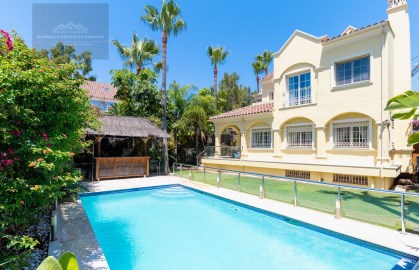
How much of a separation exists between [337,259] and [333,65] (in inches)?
514

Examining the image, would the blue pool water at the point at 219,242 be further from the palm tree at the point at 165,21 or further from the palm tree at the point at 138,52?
the palm tree at the point at 138,52

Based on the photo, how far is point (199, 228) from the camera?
8719 millimetres

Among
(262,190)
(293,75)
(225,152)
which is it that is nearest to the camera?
(262,190)

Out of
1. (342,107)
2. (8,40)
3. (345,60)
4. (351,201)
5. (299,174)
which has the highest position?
(345,60)

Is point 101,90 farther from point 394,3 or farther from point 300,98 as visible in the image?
point 394,3

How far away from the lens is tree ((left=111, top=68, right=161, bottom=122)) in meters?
24.6

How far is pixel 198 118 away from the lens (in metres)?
24.6

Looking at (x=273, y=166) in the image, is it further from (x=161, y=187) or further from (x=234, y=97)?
(x=234, y=97)

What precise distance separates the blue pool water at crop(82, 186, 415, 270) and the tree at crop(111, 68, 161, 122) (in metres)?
15.3

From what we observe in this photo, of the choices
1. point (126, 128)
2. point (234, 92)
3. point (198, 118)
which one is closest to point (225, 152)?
point (198, 118)

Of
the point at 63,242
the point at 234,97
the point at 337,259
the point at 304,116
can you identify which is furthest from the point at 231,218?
the point at 234,97

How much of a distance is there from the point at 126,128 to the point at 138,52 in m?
12.6

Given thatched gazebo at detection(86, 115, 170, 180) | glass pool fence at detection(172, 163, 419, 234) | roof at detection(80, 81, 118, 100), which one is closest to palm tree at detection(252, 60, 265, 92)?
roof at detection(80, 81, 118, 100)

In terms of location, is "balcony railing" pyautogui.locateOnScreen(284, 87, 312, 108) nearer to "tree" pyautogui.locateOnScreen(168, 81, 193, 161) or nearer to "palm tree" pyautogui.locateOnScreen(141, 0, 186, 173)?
"palm tree" pyautogui.locateOnScreen(141, 0, 186, 173)
